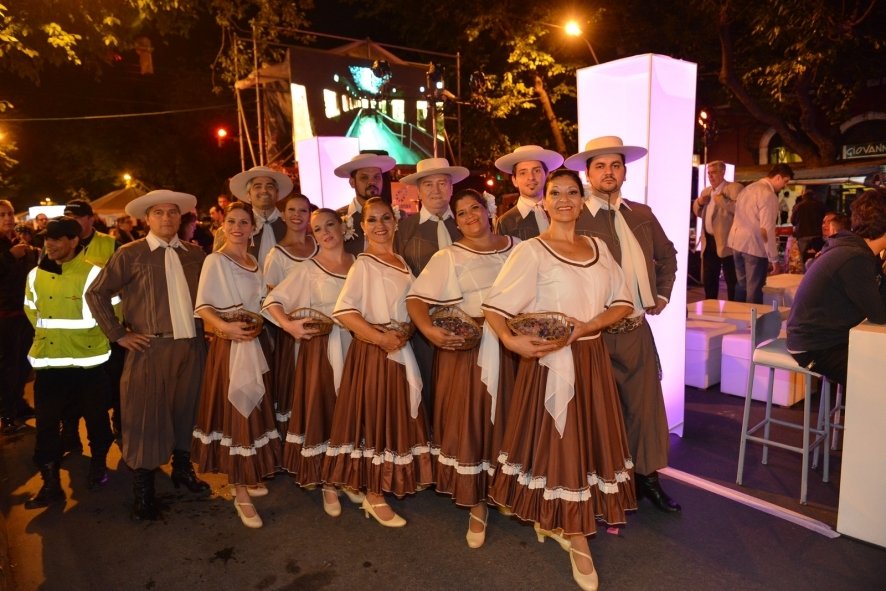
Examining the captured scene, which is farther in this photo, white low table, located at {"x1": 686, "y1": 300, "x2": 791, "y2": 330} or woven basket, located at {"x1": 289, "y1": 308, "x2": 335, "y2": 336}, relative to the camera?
white low table, located at {"x1": 686, "y1": 300, "x2": 791, "y2": 330}

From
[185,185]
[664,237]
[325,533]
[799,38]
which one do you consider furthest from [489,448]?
[185,185]

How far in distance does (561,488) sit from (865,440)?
1631mm

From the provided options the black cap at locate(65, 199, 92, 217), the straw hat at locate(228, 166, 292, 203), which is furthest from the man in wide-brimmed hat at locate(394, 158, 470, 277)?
the black cap at locate(65, 199, 92, 217)

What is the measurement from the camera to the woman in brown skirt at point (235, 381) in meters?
3.67

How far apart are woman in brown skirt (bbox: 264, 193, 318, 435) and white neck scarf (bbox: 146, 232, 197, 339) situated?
53 cm

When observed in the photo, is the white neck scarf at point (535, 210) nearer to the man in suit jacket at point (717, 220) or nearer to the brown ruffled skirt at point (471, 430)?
the brown ruffled skirt at point (471, 430)

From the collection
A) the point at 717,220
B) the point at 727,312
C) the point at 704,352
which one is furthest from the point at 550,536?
the point at 717,220

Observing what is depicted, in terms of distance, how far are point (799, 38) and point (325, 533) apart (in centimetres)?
1322

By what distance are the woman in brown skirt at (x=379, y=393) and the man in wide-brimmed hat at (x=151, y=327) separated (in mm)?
Result: 1165

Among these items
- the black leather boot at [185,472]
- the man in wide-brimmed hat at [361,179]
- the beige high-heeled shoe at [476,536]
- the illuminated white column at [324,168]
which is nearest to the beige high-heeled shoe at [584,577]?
the beige high-heeled shoe at [476,536]

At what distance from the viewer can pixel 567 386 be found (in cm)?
287

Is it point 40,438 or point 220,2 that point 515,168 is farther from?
point 220,2

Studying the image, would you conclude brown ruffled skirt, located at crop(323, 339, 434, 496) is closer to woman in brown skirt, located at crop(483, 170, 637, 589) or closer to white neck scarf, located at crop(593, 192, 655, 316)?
woman in brown skirt, located at crop(483, 170, 637, 589)

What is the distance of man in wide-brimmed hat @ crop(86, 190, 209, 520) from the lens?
3830mm
